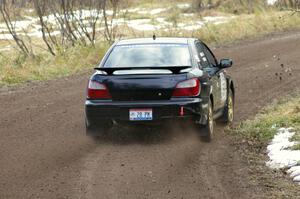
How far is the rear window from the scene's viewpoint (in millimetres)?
10367

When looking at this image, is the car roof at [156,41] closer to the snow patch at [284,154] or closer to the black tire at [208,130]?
the black tire at [208,130]

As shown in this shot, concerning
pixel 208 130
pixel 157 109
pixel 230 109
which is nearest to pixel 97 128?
pixel 157 109

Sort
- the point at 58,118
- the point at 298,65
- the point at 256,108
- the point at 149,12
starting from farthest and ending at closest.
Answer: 1. the point at 149,12
2. the point at 298,65
3. the point at 256,108
4. the point at 58,118

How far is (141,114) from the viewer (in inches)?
391

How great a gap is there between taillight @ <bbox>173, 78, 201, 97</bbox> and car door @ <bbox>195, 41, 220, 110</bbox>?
0.68 m

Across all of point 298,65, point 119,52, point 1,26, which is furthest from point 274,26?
point 119,52

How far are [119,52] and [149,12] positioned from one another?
45.9m

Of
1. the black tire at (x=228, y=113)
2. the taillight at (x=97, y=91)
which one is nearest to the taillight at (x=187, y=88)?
the taillight at (x=97, y=91)

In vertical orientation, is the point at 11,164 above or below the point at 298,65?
above

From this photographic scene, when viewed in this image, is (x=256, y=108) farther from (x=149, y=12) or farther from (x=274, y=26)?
(x=149, y=12)

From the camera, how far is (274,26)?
32.7 m

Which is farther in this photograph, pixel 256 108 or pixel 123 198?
pixel 256 108

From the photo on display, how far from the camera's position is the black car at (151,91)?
988cm

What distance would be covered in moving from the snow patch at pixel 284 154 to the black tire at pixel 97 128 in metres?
2.48
